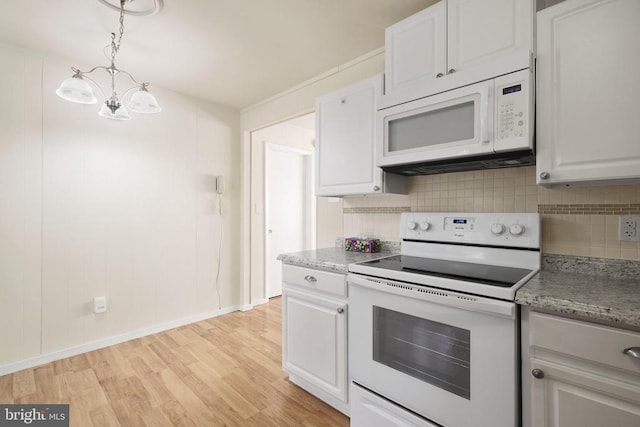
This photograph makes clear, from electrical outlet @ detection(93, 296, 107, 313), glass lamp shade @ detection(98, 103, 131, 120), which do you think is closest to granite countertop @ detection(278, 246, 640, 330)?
glass lamp shade @ detection(98, 103, 131, 120)

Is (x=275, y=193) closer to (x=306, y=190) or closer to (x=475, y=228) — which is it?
(x=306, y=190)

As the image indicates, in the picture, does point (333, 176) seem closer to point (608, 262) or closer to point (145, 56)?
point (608, 262)

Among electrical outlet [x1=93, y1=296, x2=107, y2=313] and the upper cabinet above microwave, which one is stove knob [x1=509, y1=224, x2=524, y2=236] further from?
electrical outlet [x1=93, y1=296, x2=107, y2=313]

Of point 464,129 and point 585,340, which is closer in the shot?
point 585,340

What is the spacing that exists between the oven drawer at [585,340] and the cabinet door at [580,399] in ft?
0.20

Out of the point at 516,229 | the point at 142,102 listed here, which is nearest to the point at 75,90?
the point at 142,102

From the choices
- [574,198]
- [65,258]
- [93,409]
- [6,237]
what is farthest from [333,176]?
[6,237]

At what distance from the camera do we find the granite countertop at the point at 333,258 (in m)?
1.75

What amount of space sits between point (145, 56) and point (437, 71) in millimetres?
2205

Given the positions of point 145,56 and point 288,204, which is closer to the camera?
point 145,56

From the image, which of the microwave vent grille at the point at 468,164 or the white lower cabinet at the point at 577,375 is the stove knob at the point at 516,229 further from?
the white lower cabinet at the point at 577,375

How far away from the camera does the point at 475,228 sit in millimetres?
1649

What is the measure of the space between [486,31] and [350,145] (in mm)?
922

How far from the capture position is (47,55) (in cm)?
233
